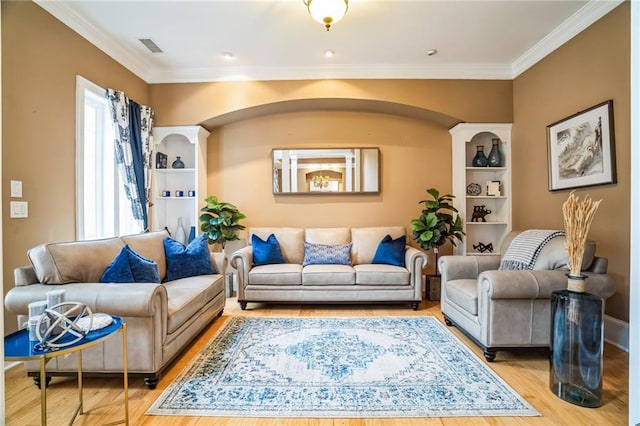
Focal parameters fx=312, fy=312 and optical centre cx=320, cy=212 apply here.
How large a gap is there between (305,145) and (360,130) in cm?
84

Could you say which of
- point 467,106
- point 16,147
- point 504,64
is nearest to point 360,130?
point 467,106

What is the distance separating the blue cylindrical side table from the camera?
1.95 meters

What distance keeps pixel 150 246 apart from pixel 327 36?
9.49 ft

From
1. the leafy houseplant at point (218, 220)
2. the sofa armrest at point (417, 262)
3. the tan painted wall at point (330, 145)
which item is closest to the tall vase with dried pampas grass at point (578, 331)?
the sofa armrest at point (417, 262)

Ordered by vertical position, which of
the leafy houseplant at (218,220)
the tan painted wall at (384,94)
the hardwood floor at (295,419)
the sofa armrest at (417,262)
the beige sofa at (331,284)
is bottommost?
the hardwood floor at (295,419)

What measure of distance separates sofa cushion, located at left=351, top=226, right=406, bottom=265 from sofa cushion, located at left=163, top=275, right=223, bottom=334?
177cm

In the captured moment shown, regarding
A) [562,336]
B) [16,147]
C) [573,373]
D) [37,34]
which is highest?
[37,34]

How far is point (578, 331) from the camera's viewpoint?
6.46 feet

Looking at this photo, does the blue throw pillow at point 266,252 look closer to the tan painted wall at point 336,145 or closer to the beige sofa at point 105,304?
the tan painted wall at point 336,145

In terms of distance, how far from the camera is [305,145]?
4629 millimetres

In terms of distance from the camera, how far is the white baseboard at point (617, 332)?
2656mm

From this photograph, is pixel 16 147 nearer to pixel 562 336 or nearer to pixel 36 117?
pixel 36 117

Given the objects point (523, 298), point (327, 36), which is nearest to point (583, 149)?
point (523, 298)

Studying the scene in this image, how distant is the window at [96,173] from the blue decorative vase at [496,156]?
482 cm
